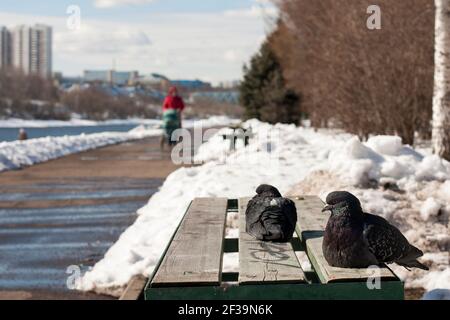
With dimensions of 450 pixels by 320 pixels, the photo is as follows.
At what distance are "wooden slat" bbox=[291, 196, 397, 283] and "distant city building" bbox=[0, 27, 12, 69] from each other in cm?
11866

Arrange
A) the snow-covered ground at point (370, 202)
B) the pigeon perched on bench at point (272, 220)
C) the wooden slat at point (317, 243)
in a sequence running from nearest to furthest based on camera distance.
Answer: the wooden slat at point (317, 243) < the pigeon perched on bench at point (272, 220) < the snow-covered ground at point (370, 202)

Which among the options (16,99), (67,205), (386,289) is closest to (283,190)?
(67,205)

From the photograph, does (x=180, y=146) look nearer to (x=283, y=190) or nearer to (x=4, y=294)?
(x=283, y=190)

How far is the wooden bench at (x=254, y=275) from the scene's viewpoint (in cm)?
311

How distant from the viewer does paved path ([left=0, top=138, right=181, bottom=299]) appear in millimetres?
6887

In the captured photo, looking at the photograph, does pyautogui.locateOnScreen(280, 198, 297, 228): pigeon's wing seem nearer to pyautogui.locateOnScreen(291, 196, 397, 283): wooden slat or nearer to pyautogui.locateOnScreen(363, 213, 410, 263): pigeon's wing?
pyautogui.locateOnScreen(291, 196, 397, 283): wooden slat

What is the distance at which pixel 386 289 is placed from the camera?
10.1 ft

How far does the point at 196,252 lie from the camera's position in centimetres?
376

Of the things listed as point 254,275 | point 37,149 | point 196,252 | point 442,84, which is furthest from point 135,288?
point 37,149

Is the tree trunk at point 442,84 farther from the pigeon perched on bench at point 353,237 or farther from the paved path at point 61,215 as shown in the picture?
the pigeon perched on bench at point 353,237

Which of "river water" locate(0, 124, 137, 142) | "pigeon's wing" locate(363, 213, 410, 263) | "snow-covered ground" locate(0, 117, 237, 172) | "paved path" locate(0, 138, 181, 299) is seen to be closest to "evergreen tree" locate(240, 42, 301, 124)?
"snow-covered ground" locate(0, 117, 237, 172)

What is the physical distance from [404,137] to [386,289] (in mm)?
11728

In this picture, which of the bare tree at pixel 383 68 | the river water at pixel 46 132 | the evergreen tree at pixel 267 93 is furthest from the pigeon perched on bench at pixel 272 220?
the river water at pixel 46 132

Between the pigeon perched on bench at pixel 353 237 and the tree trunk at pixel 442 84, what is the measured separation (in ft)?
20.5
